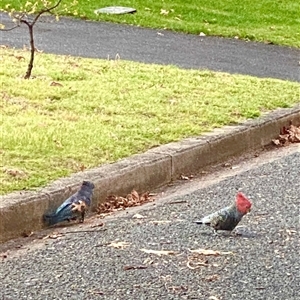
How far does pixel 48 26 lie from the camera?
551 inches

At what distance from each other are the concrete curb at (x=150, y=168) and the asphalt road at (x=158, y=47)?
333cm

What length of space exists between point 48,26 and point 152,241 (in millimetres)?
9400

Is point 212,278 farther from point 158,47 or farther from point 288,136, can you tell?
point 158,47

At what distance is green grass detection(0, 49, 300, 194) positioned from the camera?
20.1 feet

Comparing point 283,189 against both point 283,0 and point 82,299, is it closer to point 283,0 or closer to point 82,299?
point 82,299

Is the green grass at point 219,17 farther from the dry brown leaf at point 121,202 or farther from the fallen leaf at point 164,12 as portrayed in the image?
the dry brown leaf at point 121,202

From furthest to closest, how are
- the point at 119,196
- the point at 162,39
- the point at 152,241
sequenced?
the point at 162,39 → the point at 119,196 → the point at 152,241

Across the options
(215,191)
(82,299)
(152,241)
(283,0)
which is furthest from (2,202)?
(283,0)

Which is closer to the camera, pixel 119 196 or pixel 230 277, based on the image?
pixel 230 277

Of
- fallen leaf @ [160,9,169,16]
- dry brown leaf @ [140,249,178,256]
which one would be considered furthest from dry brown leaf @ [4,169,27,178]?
fallen leaf @ [160,9,169,16]

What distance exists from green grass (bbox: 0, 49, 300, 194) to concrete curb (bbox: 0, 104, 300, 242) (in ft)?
0.36

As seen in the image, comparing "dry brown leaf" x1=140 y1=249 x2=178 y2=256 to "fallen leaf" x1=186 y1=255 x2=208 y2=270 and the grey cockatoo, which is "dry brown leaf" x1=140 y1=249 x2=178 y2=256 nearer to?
"fallen leaf" x1=186 y1=255 x2=208 y2=270

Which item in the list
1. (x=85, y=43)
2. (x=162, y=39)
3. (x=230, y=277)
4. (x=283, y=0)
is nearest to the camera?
(x=230, y=277)

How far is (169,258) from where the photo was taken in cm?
469
